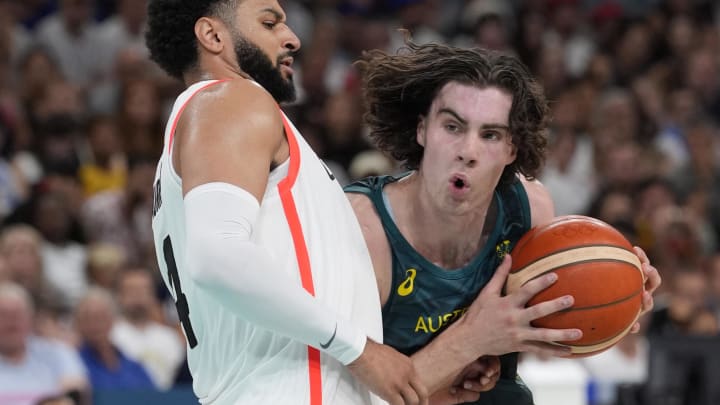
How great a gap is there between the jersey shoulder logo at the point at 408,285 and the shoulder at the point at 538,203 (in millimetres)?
474

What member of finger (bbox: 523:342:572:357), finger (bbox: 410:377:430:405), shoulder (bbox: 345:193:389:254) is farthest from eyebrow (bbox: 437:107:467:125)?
finger (bbox: 410:377:430:405)

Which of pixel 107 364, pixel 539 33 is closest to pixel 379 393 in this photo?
pixel 107 364

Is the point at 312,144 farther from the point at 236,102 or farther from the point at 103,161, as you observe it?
the point at 236,102

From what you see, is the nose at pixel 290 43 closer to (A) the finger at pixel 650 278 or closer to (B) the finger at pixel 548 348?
(B) the finger at pixel 548 348

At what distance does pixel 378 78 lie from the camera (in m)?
3.83

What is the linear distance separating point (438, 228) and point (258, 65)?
78cm

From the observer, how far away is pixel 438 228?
143 inches

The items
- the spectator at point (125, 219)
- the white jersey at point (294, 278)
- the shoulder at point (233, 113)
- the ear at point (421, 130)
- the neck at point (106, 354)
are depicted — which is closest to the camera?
the shoulder at point (233, 113)

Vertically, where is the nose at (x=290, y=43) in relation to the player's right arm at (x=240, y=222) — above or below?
above

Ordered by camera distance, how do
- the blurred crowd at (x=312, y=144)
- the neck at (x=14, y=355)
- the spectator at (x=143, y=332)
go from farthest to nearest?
the spectator at (x=143, y=332)
the blurred crowd at (x=312, y=144)
the neck at (x=14, y=355)

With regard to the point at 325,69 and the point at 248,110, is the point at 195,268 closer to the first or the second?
the point at 248,110

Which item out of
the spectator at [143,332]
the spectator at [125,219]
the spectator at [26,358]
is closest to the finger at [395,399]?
the spectator at [26,358]

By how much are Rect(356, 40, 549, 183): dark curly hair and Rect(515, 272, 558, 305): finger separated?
0.47m

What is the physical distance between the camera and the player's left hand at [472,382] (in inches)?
141
